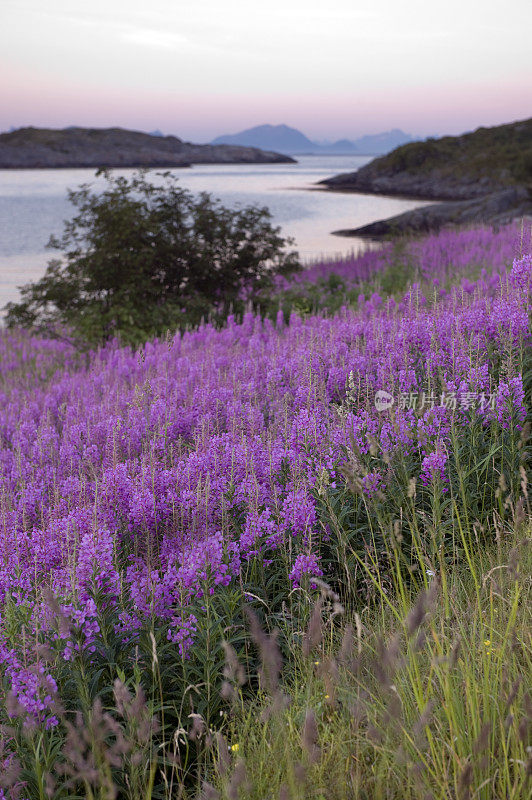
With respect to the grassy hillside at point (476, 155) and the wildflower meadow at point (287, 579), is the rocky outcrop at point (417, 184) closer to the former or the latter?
the grassy hillside at point (476, 155)

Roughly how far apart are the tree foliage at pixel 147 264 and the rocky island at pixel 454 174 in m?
24.5

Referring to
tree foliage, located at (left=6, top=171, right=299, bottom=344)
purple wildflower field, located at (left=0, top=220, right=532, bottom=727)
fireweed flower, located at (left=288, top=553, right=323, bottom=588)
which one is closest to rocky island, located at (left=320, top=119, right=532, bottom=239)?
tree foliage, located at (left=6, top=171, right=299, bottom=344)

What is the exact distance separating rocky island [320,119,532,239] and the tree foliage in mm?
24488

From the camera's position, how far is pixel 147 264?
489 inches

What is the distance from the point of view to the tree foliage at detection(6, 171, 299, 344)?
40.1ft

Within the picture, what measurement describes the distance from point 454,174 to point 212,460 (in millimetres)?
80803

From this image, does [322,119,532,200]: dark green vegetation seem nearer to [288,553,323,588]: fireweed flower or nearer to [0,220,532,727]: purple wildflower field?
[0,220,532,727]: purple wildflower field

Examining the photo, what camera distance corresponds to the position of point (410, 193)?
260 feet

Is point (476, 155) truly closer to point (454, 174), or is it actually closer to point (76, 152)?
point (454, 174)

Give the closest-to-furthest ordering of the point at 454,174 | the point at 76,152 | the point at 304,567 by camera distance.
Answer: the point at 304,567 < the point at 454,174 < the point at 76,152


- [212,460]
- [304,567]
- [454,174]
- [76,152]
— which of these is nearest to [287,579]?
[304,567]

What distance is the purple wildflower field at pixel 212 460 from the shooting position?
3258mm

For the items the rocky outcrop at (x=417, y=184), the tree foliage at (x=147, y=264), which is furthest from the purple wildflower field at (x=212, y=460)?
the rocky outcrop at (x=417, y=184)

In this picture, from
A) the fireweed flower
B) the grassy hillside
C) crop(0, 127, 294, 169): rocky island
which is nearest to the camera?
the fireweed flower
